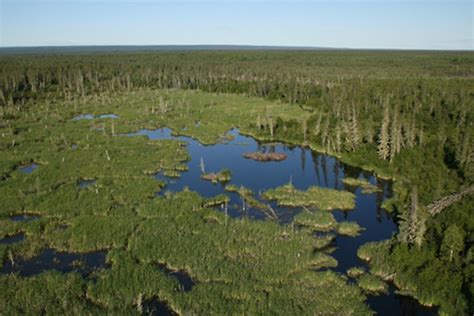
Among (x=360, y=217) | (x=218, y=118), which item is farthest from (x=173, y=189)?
(x=218, y=118)

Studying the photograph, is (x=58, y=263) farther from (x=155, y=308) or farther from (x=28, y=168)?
(x=28, y=168)

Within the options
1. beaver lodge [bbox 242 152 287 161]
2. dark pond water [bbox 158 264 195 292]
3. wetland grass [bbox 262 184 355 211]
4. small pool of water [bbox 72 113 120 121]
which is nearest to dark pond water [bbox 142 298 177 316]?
dark pond water [bbox 158 264 195 292]

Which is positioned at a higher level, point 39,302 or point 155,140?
point 155,140

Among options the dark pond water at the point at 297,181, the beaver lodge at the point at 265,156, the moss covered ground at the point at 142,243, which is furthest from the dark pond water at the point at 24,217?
the beaver lodge at the point at 265,156

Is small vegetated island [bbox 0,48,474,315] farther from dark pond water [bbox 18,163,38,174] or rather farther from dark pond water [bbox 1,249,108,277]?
dark pond water [bbox 18,163,38,174]

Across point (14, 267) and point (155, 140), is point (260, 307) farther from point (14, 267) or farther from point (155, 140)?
point (155, 140)

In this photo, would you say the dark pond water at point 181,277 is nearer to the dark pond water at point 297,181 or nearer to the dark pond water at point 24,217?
the dark pond water at point 297,181

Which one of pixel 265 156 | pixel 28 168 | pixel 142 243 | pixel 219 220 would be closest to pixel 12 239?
pixel 142 243
